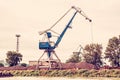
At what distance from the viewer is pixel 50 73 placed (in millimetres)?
73500

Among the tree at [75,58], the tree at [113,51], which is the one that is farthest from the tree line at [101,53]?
the tree at [75,58]

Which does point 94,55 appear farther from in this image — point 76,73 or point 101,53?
point 76,73

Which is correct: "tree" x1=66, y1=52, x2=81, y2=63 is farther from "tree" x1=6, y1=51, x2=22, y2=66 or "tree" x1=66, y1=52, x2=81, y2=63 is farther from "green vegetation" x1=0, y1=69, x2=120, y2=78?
"green vegetation" x1=0, y1=69, x2=120, y2=78

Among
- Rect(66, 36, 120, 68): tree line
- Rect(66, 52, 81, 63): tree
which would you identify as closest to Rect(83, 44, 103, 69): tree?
Rect(66, 36, 120, 68): tree line

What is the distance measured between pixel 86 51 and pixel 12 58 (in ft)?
103

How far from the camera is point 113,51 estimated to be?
84750 mm

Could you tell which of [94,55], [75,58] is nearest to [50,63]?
[94,55]

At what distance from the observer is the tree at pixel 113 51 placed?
273 ft

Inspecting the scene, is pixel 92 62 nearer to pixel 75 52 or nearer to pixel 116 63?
pixel 116 63

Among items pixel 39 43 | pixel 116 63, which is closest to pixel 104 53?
pixel 116 63

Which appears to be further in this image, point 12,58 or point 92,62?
point 12,58

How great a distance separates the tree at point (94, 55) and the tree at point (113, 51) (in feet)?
19.0

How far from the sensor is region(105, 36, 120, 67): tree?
83062 mm

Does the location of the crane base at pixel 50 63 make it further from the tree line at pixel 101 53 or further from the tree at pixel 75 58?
the tree at pixel 75 58
